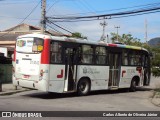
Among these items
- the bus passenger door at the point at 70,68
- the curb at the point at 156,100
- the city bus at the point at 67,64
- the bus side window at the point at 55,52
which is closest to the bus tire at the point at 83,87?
the city bus at the point at 67,64

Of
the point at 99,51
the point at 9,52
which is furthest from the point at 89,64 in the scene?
the point at 9,52

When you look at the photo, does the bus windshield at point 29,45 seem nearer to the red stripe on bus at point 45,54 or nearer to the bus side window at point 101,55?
the red stripe on bus at point 45,54

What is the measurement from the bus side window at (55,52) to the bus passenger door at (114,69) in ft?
14.3

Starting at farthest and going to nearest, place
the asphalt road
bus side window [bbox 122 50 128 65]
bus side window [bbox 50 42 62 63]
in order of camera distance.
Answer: bus side window [bbox 122 50 128 65] < bus side window [bbox 50 42 62 63] < the asphalt road

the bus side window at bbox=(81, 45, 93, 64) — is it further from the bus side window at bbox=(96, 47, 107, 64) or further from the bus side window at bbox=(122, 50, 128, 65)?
the bus side window at bbox=(122, 50, 128, 65)

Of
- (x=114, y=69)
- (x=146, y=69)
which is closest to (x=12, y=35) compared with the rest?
(x=146, y=69)

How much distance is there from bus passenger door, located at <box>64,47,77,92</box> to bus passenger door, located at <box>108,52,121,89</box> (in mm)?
3324

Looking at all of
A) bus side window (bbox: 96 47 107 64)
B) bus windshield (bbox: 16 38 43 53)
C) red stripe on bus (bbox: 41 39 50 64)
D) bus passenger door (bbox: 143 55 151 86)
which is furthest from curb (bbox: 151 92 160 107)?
bus windshield (bbox: 16 38 43 53)

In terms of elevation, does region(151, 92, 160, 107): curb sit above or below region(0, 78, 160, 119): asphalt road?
below

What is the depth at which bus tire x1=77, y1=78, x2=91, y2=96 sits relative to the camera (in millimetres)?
19297

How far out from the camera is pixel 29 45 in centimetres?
1798

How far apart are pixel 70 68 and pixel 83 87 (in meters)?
1.67

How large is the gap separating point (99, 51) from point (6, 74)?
8.88m

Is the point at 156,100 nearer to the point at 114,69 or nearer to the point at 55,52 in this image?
the point at 114,69
